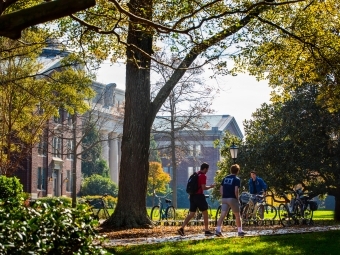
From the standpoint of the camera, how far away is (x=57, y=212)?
866 centimetres

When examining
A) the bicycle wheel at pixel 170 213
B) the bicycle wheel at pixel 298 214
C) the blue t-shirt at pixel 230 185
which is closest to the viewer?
the blue t-shirt at pixel 230 185

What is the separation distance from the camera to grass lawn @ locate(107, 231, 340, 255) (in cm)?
1535

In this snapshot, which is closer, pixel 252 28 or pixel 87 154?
pixel 252 28

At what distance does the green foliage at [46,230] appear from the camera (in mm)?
7941

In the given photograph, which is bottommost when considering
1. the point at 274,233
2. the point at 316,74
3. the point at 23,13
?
the point at 274,233

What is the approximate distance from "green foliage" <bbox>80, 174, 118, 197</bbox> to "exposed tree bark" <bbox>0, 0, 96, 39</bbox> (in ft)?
200

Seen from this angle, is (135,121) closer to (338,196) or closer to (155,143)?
(338,196)

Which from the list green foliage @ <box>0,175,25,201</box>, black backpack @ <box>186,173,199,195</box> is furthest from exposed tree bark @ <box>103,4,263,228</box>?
black backpack @ <box>186,173,199,195</box>

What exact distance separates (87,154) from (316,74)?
180 feet

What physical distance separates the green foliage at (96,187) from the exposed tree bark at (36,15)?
6109cm

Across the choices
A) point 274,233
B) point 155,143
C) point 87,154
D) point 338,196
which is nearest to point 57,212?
point 274,233

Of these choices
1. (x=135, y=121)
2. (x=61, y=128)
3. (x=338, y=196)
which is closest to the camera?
(x=135, y=121)

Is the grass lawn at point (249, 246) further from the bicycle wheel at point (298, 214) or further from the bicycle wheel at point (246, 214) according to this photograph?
the bicycle wheel at point (246, 214)

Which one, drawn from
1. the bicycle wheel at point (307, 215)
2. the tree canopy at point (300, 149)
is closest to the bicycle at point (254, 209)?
the bicycle wheel at point (307, 215)
